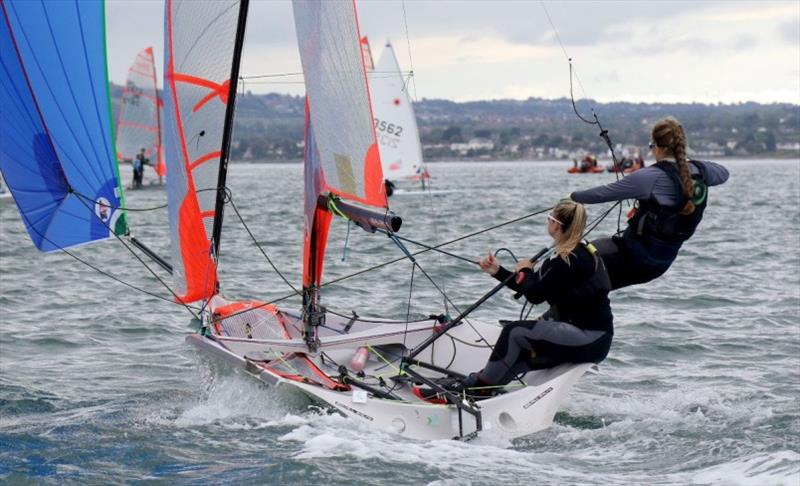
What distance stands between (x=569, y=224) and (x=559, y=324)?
609mm

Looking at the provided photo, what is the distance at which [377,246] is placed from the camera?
19.3m

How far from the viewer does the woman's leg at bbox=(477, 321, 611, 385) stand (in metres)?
6.74

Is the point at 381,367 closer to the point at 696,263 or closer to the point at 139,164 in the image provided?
the point at 696,263

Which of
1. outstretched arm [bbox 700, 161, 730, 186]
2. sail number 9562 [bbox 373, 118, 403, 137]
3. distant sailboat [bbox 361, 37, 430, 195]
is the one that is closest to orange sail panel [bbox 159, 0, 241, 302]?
outstretched arm [bbox 700, 161, 730, 186]

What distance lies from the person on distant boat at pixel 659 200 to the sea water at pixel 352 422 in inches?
41.6

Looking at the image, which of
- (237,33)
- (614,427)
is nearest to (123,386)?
(237,33)

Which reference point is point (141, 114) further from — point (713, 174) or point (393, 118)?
point (713, 174)

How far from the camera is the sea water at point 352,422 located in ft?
20.3

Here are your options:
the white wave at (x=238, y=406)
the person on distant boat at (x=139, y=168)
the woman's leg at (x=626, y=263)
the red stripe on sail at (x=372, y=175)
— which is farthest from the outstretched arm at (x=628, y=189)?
the person on distant boat at (x=139, y=168)

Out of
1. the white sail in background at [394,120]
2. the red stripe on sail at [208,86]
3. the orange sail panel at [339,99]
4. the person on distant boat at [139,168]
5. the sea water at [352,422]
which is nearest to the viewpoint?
the sea water at [352,422]

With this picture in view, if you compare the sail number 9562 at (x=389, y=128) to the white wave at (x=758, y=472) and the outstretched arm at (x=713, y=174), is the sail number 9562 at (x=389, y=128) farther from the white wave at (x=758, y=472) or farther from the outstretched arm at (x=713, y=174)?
the white wave at (x=758, y=472)

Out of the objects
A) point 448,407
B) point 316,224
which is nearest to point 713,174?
point 448,407

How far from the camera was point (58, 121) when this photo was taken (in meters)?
7.86

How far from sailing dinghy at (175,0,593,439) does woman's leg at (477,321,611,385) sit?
0.15 meters
